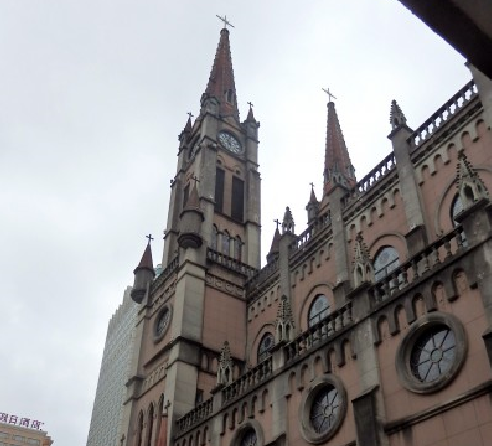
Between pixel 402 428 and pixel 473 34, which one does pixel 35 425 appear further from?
pixel 473 34

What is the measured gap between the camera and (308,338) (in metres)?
20.5

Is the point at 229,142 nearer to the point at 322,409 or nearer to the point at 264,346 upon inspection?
the point at 264,346

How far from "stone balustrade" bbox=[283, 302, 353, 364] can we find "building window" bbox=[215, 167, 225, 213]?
1908 cm

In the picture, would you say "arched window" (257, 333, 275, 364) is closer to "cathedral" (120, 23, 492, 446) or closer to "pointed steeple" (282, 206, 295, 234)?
"cathedral" (120, 23, 492, 446)

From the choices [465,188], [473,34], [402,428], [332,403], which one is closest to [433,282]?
[465,188]

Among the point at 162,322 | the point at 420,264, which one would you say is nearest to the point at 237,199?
the point at 162,322

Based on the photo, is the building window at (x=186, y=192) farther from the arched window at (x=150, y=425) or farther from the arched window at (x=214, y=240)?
the arched window at (x=150, y=425)

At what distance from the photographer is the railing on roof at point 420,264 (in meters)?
15.9

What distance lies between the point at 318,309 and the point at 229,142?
1940 centimetres

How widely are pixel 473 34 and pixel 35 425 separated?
394 ft

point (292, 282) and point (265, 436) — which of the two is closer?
point (265, 436)

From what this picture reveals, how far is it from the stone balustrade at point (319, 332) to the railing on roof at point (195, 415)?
19.3ft

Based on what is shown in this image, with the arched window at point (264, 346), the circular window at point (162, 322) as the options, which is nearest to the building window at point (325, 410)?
the arched window at point (264, 346)

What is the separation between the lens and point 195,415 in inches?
1037
